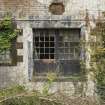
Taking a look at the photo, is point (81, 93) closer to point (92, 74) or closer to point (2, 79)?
point (92, 74)

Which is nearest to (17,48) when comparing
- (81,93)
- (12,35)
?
(12,35)

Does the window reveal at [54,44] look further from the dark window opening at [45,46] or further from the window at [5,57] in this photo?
the window at [5,57]

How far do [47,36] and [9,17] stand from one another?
1.36 m

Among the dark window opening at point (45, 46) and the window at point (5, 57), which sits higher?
the dark window opening at point (45, 46)

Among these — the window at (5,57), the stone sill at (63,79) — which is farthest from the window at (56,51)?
the window at (5,57)

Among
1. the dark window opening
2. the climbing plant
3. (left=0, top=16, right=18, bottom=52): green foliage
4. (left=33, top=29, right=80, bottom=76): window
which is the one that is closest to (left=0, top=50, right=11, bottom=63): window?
(left=0, top=16, right=18, bottom=52): green foliage

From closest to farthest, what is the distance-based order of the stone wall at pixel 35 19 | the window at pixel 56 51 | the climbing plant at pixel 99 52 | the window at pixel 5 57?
1. the climbing plant at pixel 99 52
2. the stone wall at pixel 35 19
3. the window at pixel 5 57
4. the window at pixel 56 51

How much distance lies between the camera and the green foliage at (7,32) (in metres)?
15.8

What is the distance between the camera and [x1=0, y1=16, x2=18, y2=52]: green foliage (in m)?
15.8

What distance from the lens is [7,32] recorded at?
623 inches

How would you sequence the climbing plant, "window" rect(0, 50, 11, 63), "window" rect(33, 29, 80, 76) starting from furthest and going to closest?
"window" rect(33, 29, 80, 76), "window" rect(0, 50, 11, 63), the climbing plant

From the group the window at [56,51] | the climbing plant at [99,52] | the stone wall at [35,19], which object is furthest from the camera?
the window at [56,51]

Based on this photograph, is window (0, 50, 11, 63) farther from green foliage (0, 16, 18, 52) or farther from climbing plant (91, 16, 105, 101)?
climbing plant (91, 16, 105, 101)

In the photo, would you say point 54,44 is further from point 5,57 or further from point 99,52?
point 5,57
